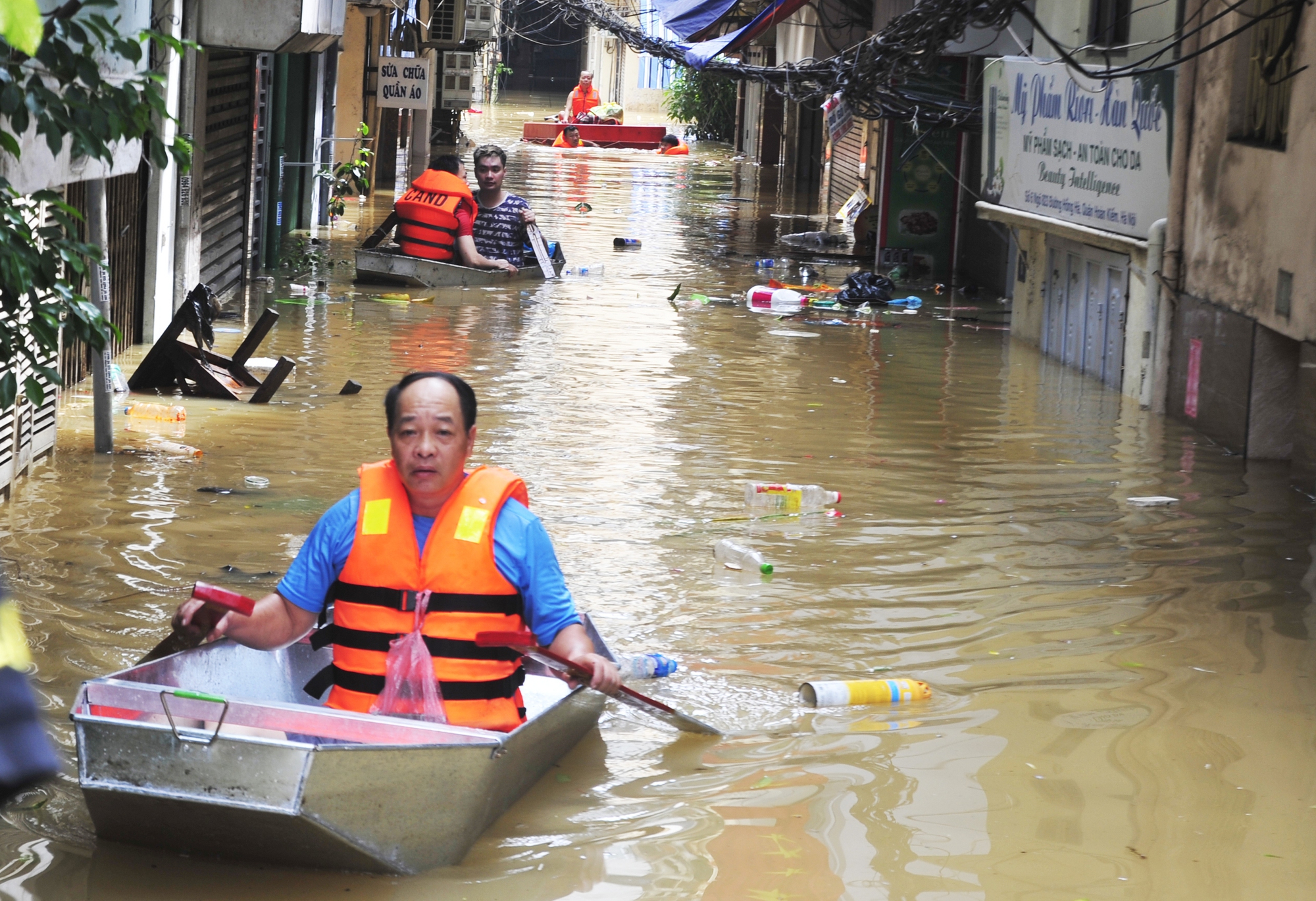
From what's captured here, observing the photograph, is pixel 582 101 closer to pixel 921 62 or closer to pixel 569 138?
pixel 569 138

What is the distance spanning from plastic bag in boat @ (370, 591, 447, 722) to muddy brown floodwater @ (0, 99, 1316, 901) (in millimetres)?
445

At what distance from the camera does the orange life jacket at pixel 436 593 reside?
4449mm

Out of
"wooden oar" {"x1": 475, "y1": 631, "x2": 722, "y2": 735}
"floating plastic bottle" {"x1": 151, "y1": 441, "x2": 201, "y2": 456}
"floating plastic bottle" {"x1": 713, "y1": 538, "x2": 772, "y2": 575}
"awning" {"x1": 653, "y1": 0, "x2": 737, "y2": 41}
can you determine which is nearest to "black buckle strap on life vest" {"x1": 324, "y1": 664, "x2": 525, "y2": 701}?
"wooden oar" {"x1": 475, "y1": 631, "x2": 722, "y2": 735}

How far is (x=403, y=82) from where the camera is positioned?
23.3 meters

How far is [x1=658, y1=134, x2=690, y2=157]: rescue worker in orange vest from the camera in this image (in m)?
41.3

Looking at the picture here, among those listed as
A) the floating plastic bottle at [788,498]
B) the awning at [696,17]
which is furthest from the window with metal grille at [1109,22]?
the awning at [696,17]

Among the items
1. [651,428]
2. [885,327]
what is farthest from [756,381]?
[885,327]

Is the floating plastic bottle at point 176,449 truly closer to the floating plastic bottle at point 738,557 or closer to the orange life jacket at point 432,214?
the floating plastic bottle at point 738,557

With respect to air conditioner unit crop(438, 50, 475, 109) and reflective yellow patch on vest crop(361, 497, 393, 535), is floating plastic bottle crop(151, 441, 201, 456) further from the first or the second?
air conditioner unit crop(438, 50, 475, 109)

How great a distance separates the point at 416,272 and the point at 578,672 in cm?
1263

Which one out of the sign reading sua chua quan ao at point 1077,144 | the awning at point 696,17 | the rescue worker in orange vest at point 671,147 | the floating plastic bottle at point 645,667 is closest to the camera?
the floating plastic bottle at point 645,667

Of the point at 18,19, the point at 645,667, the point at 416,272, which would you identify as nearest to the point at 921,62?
the point at 416,272

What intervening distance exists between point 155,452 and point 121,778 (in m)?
5.31

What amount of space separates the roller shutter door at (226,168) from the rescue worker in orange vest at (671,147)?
2573 centimetres
